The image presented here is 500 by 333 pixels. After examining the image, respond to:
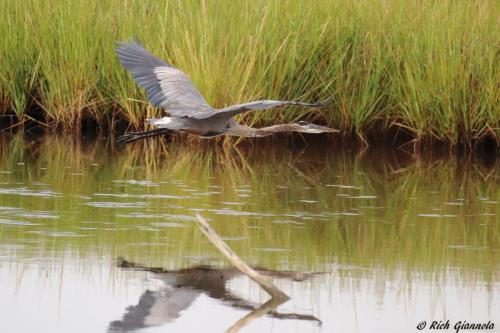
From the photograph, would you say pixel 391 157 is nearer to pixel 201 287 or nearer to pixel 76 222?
pixel 76 222

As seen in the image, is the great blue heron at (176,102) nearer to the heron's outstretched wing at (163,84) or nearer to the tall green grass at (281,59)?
the heron's outstretched wing at (163,84)

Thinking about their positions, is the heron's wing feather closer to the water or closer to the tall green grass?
the water

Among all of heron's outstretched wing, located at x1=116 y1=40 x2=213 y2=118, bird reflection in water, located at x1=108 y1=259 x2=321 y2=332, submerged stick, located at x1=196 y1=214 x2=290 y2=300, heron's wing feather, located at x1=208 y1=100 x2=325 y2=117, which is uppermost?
heron's outstretched wing, located at x1=116 y1=40 x2=213 y2=118

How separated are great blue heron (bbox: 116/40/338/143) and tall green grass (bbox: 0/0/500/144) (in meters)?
2.19

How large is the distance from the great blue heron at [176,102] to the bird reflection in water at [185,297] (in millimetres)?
1745

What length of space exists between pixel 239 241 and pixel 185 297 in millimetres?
1154

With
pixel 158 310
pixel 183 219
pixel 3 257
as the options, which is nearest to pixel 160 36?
pixel 183 219

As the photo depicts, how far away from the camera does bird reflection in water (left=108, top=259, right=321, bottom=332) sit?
4855mm

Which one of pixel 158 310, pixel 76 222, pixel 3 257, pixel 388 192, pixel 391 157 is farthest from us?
pixel 391 157

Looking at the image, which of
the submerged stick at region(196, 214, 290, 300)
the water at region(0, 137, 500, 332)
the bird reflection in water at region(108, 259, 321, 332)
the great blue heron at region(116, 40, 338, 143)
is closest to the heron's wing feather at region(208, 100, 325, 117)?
the great blue heron at region(116, 40, 338, 143)

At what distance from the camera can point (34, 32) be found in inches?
433

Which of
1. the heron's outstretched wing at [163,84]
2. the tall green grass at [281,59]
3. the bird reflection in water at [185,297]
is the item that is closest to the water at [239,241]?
the bird reflection in water at [185,297]

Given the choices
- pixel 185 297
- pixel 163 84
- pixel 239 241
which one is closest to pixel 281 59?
pixel 163 84

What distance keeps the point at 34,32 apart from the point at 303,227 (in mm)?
5094
